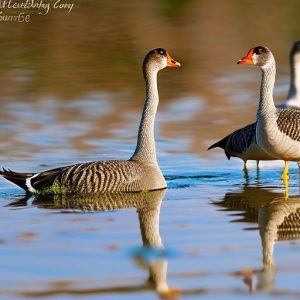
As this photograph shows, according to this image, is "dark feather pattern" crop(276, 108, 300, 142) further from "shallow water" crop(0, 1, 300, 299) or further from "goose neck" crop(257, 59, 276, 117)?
"shallow water" crop(0, 1, 300, 299)

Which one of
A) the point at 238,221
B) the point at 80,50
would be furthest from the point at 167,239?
the point at 80,50

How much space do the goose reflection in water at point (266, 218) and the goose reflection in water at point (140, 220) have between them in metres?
0.69

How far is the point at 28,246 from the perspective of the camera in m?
10.8

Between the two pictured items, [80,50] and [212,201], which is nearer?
[212,201]

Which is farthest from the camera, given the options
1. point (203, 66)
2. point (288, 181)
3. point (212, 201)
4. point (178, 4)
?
point (178, 4)

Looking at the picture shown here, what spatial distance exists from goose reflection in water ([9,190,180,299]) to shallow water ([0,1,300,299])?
0.02 m

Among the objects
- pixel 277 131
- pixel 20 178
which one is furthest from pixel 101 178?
pixel 277 131

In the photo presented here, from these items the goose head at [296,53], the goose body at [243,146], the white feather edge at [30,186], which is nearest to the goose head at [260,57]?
the goose body at [243,146]

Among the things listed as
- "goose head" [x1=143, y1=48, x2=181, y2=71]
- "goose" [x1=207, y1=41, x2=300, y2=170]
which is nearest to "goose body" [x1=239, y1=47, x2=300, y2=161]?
"goose" [x1=207, y1=41, x2=300, y2=170]

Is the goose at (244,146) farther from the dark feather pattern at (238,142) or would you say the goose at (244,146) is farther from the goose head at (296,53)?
the goose head at (296,53)

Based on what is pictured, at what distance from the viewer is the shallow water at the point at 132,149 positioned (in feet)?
31.9

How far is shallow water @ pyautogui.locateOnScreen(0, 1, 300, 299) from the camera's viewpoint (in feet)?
31.9

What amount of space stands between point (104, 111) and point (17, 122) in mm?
1735

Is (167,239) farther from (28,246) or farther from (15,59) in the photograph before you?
(15,59)
